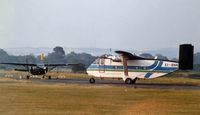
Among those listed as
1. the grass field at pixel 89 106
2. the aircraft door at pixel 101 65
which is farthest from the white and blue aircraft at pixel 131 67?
the grass field at pixel 89 106

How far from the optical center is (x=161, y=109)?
28.4 metres

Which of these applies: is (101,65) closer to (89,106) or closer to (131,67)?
(131,67)

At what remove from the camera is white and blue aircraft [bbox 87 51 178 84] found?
61.2 m

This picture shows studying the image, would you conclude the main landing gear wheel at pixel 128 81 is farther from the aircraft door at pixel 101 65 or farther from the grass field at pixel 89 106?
the grass field at pixel 89 106

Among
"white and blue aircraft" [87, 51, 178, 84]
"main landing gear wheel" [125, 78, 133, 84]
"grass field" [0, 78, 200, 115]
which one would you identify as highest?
"white and blue aircraft" [87, 51, 178, 84]

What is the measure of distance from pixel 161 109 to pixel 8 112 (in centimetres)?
891

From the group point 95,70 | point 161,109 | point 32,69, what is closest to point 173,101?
point 161,109

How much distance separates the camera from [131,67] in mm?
61875

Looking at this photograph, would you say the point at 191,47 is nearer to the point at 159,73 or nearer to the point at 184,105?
the point at 159,73

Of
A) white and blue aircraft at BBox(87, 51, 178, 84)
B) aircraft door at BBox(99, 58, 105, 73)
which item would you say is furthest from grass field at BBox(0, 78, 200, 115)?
aircraft door at BBox(99, 58, 105, 73)

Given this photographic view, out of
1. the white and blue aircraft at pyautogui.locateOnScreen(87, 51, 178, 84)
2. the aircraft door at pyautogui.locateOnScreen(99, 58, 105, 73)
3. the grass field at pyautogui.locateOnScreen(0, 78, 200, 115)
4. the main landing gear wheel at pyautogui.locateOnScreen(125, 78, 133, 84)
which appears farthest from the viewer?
the aircraft door at pyautogui.locateOnScreen(99, 58, 105, 73)

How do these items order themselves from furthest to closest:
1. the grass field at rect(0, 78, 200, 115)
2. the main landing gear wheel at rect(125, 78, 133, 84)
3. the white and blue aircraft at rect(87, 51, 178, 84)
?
the main landing gear wheel at rect(125, 78, 133, 84) < the white and blue aircraft at rect(87, 51, 178, 84) < the grass field at rect(0, 78, 200, 115)

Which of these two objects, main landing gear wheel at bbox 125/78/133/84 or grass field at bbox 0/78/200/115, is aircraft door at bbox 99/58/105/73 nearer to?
main landing gear wheel at bbox 125/78/133/84

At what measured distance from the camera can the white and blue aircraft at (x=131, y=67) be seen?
61.2 m
